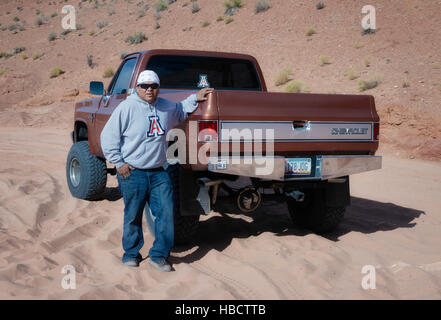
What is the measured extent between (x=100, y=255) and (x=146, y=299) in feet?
3.97

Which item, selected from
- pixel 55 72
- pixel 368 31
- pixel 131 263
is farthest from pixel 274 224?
pixel 55 72

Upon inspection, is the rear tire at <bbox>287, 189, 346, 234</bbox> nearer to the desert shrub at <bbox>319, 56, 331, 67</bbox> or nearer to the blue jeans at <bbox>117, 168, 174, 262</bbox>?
the blue jeans at <bbox>117, 168, 174, 262</bbox>

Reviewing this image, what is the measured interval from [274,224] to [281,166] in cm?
194

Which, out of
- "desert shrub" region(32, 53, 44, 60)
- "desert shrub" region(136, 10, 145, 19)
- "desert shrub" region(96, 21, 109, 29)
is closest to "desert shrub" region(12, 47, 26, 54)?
"desert shrub" region(32, 53, 44, 60)

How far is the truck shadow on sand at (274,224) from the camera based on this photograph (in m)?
5.11

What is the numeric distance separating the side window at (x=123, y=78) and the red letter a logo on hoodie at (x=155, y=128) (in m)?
1.57

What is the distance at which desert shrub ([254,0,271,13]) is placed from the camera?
29812mm

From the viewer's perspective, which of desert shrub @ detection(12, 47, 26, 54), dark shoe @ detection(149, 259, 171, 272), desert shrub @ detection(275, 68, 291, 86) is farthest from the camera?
desert shrub @ detection(12, 47, 26, 54)

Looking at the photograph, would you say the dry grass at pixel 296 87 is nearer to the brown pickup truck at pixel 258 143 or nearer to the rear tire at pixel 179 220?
the brown pickup truck at pixel 258 143

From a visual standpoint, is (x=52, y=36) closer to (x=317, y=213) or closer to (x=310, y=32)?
(x=310, y=32)

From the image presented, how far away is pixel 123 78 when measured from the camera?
20.0 feet

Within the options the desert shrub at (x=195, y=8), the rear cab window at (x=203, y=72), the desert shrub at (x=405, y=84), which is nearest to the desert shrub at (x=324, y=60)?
the desert shrub at (x=405, y=84)

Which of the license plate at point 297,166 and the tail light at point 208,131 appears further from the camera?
the license plate at point 297,166

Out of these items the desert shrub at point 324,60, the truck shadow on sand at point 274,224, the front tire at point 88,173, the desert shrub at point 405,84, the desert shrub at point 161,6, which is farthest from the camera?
the desert shrub at point 161,6
